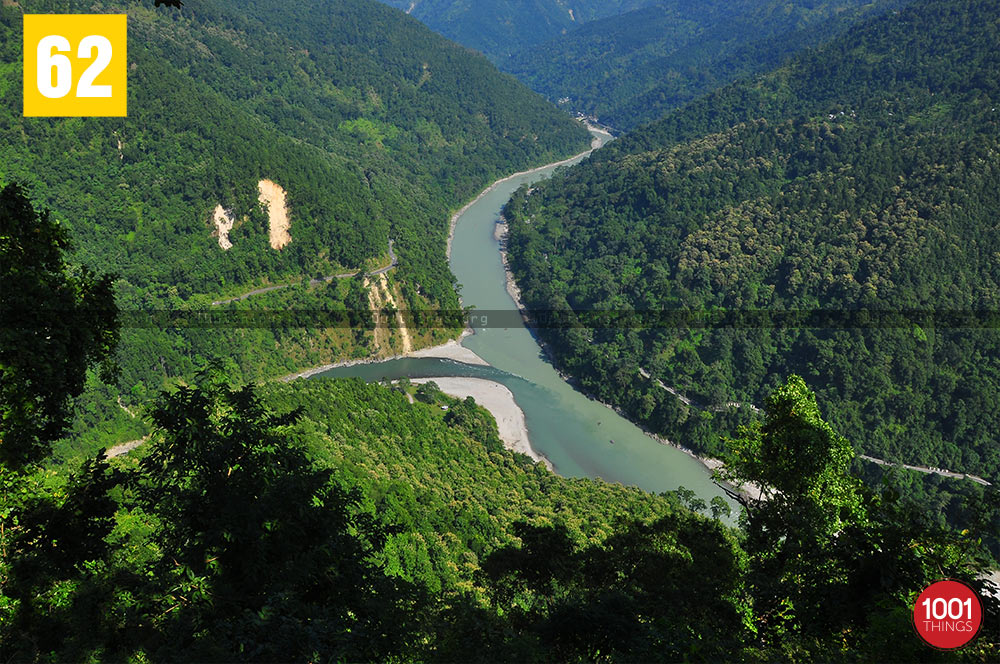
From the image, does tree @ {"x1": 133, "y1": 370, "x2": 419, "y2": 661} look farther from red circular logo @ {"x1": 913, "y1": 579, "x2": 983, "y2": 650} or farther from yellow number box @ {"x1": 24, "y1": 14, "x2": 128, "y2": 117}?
yellow number box @ {"x1": 24, "y1": 14, "x2": 128, "y2": 117}

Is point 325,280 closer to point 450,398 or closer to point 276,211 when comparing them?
point 276,211

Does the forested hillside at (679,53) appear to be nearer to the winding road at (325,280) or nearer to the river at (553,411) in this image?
the river at (553,411)

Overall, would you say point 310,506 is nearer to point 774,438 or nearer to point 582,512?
point 774,438

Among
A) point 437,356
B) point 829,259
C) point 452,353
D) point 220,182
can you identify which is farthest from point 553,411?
point 220,182

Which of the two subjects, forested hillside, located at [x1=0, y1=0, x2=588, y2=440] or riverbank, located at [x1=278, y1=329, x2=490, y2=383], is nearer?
forested hillside, located at [x1=0, y1=0, x2=588, y2=440]

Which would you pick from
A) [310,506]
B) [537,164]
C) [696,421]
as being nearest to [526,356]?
[696,421]

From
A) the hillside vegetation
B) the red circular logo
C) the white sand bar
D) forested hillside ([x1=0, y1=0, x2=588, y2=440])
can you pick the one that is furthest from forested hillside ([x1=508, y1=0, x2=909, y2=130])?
the red circular logo
